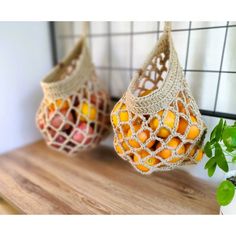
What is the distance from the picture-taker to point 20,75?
79cm

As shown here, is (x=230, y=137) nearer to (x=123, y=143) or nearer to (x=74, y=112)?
(x=123, y=143)

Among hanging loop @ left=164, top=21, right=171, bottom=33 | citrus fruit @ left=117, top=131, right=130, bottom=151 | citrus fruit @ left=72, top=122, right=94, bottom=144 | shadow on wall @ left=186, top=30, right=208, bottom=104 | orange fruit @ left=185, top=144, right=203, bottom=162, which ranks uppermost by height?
hanging loop @ left=164, top=21, right=171, bottom=33

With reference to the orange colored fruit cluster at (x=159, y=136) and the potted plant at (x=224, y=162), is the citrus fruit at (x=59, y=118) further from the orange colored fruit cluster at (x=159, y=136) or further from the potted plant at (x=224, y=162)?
the potted plant at (x=224, y=162)

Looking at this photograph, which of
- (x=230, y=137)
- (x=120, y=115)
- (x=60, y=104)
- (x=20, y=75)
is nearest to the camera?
(x=230, y=137)

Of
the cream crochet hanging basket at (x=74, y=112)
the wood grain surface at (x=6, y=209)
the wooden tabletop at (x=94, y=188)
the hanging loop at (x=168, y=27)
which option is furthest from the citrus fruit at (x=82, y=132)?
the hanging loop at (x=168, y=27)

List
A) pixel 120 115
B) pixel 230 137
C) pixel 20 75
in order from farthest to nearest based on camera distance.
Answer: pixel 20 75 < pixel 120 115 < pixel 230 137

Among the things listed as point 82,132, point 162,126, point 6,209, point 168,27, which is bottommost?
point 6,209

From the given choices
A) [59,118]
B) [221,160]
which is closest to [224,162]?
[221,160]

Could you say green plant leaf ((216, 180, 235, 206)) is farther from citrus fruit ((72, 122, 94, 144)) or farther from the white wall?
the white wall

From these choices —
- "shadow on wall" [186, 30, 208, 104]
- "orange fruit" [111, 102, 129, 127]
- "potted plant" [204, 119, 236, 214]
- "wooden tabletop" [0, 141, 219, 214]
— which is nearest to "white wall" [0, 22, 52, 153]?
"wooden tabletop" [0, 141, 219, 214]

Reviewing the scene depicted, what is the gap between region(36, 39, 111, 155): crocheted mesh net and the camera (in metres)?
0.64

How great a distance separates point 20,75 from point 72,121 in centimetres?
32
